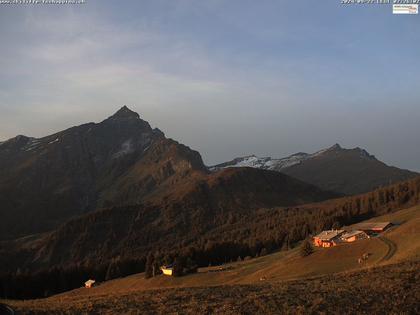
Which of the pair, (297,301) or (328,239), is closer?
(297,301)

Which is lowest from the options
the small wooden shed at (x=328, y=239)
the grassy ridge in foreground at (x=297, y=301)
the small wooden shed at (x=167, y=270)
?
the small wooden shed at (x=167, y=270)

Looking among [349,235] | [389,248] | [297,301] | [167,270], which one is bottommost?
[167,270]

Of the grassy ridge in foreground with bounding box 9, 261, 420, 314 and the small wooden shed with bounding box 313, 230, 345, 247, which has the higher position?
the grassy ridge in foreground with bounding box 9, 261, 420, 314

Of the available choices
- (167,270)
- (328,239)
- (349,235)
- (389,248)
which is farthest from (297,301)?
(349,235)

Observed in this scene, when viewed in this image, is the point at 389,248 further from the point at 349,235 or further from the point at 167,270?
the point at 167,270

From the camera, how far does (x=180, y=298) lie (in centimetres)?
3375

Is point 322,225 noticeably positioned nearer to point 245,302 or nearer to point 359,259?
point 359,259

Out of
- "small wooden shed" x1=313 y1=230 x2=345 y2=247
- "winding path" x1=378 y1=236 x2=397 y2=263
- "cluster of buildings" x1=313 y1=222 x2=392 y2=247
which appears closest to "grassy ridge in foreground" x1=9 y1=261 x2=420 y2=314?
"winding path" x1=378 y1=236 x2=397 y2=263

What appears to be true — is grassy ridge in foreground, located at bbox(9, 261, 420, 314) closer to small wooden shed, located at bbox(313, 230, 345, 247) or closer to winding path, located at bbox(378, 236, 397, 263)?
winding path, located at bbox(378, 236, 397, 263)

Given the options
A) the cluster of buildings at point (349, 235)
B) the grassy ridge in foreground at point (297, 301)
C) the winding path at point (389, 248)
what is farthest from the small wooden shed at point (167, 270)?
the grassy ridge in foreground at point (297, 301)

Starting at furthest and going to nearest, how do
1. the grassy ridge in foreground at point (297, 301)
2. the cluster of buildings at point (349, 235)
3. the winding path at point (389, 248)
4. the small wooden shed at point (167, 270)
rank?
the cluster of buildings at point (349, 235)
the small wooden shed at point (167, 270)
the winding path at point (389, 248)
the grassy ridge in foreground at point (297, 301)

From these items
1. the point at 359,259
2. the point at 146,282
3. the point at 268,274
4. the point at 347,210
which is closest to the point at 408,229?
the point at 359,259

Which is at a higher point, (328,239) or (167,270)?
(328,239)

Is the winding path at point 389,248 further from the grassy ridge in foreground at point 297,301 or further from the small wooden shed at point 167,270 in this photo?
the small wooden shed at point 167,270
